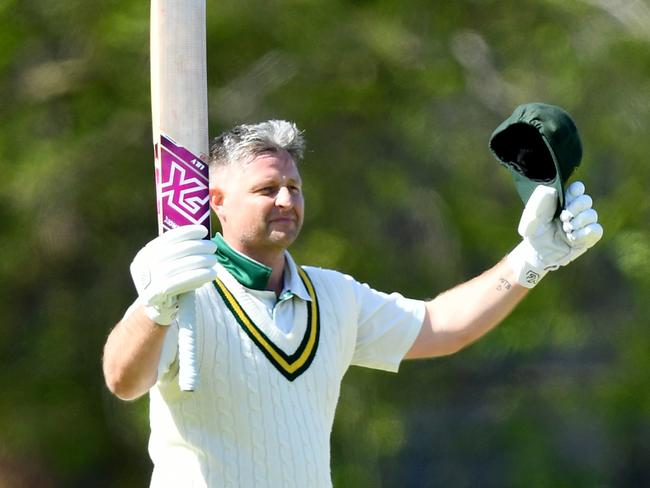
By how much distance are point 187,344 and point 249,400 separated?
47 cm

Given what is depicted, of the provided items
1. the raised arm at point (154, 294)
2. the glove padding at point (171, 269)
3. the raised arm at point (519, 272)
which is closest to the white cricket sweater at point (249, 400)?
the raised arm at point (154, 294)

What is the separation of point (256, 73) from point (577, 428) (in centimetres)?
247

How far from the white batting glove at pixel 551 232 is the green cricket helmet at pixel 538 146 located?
35 millimetres

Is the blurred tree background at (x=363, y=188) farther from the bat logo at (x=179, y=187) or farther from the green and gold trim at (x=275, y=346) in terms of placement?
the bat logo at (x=179, y=187)

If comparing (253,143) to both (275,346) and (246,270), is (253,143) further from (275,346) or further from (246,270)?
(275,346)

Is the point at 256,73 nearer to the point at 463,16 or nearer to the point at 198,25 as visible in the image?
the point at 463,16

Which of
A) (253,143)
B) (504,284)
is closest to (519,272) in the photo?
(504,284)

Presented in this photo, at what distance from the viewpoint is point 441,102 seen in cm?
668

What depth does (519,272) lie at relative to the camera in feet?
13.1

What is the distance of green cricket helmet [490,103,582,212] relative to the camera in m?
3.76

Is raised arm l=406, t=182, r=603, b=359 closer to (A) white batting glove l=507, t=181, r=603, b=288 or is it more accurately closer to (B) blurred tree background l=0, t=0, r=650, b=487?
(A) white batting glove l=507, t=181, r=603, b=288

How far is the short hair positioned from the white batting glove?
64 centimetres

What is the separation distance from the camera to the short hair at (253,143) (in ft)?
12.8

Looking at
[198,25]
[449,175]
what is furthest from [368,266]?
[198,25]
